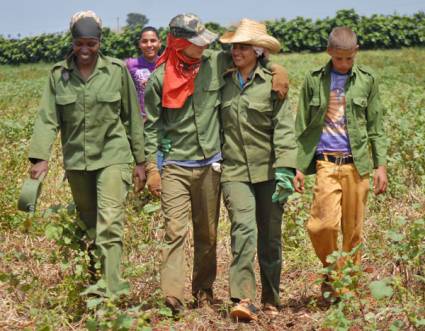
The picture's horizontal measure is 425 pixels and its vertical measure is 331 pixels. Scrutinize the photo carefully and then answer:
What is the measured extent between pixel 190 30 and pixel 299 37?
3171 centimetres

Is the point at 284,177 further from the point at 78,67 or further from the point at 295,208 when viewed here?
the point at 295,208

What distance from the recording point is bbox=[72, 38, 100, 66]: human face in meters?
4.89

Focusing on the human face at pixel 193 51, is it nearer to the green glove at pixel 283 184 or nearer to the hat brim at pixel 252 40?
the hat brim at pixel 252 40

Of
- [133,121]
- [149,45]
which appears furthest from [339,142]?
[149,45]

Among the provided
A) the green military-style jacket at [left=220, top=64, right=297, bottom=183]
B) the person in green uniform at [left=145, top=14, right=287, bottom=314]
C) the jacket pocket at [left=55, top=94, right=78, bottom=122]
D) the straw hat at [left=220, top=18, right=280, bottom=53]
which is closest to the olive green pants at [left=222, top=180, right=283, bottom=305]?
the green military-style jacket at [left=220, top=64, right=297, bottom=183]

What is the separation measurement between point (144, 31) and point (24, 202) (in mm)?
3173

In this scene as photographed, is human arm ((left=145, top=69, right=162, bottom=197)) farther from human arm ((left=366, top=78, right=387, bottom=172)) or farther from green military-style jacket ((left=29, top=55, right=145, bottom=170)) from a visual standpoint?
human arm ((left=366, top=78, right=387, bottom=172))

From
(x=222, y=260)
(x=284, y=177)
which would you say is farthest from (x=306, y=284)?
(x=284, y=177)

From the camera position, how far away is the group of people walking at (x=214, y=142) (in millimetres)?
4891

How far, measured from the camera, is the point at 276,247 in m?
5.02

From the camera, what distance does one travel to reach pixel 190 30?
16.1ft

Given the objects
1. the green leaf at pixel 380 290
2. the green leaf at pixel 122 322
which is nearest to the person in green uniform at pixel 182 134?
the green leaf at pixel 122 322

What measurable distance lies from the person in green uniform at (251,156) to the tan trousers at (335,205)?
28 cm

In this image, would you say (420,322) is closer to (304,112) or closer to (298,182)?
(298,182)
